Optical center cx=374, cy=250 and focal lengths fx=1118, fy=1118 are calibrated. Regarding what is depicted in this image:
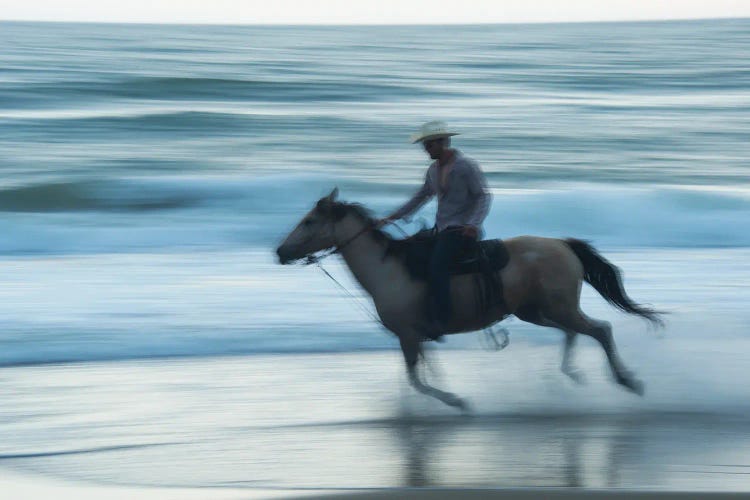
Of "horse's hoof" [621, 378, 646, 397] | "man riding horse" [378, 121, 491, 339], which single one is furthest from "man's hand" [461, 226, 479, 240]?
"horse's hoof" [621, 378, 646, 397]

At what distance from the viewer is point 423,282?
618cm

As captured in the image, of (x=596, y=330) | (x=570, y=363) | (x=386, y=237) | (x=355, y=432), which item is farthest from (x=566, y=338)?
(x=355, y=432)

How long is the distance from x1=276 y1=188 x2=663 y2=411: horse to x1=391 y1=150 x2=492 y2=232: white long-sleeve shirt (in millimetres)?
307

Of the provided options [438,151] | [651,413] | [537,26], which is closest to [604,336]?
[651,413]

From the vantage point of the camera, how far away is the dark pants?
240 inches

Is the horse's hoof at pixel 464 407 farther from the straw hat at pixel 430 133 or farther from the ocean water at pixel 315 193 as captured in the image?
the straw hat at pixel 430 133

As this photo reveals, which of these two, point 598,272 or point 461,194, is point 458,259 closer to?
point 461,194

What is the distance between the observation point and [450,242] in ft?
20.0

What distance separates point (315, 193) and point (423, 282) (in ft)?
41.6

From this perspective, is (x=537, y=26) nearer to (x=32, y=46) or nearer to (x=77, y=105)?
(x=32, y=46)

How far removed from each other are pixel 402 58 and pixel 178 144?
20.3 m

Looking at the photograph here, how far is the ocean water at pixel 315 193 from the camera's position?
7.55 metres

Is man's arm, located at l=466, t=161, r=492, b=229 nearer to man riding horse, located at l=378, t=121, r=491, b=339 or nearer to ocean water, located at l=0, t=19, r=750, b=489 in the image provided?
man riding horse, located at l=378, t=121, r=491, b=339

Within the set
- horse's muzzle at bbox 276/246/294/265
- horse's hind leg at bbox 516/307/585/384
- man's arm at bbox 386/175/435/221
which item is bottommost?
horse's hind leg at bbox 516/307/585/384
